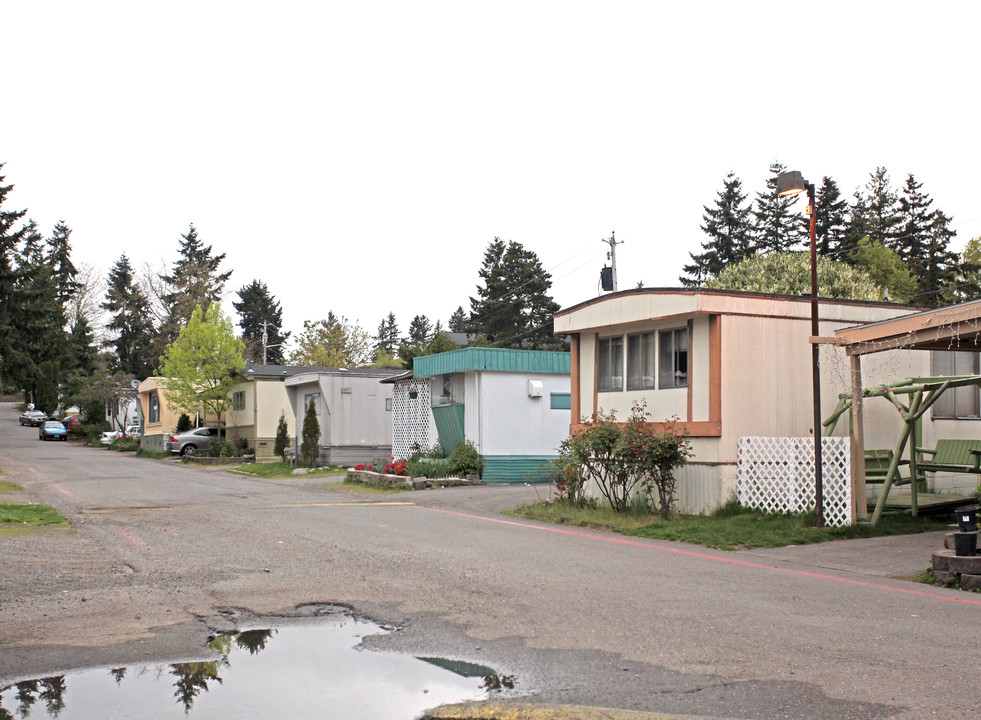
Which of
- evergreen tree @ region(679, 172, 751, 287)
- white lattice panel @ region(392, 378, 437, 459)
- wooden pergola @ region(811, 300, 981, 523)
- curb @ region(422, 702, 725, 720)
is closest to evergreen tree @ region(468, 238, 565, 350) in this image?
evergreen tree @ region(679, 172, 751, 287)

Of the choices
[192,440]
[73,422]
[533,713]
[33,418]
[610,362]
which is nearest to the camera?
[533,713]

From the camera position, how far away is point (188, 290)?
2965 inches

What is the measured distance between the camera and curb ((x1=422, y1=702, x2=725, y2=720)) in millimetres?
5004

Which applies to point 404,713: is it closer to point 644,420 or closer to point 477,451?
point 644,420

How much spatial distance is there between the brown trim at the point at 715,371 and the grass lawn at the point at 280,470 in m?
16.3

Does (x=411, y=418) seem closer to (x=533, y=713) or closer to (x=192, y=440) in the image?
(x=192, y=440)

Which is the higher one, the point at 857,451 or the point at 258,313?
the point at 258,313

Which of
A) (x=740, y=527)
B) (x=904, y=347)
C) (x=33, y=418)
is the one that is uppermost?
(x=904, y=347)

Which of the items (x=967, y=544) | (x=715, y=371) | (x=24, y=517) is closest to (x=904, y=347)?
(x=715, y=371)

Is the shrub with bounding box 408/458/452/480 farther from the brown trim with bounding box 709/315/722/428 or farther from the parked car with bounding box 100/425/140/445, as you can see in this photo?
the parked car with bounding box 100/425/140/445

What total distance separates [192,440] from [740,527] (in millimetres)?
34224

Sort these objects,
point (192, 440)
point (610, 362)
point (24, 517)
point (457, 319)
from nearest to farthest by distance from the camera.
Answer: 1. point (24, 517)
2. point (610, 362)
3. point (192, 440)
4. point (457, 319)

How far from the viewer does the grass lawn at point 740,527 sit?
1298 centimetres

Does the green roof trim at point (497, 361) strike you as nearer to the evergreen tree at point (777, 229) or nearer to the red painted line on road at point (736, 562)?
the red painted line on road at point (736, 562)
